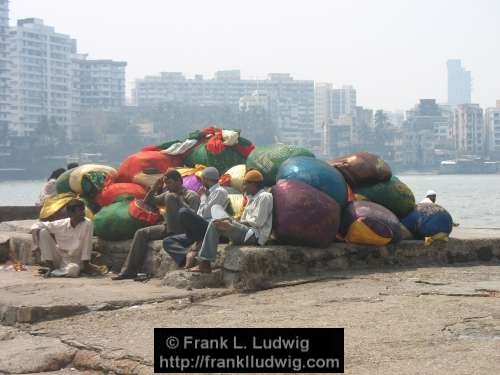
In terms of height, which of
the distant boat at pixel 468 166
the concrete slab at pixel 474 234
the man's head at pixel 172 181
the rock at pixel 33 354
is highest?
the man's head at pixel 172 181

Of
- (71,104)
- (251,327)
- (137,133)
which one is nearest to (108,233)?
(251,327)

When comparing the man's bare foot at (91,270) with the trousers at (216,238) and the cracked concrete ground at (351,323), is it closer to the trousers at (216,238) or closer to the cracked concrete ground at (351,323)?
the trousers at (216,238)

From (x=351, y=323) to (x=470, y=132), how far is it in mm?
112264

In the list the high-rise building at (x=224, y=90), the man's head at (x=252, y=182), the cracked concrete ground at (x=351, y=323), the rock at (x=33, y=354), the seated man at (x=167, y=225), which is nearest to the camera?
the cracked concrete ground at (x=351, y=323)

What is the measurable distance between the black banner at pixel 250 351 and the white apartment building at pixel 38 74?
332 ft

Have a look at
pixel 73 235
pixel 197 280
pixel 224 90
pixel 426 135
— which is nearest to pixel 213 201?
pixel 197 280

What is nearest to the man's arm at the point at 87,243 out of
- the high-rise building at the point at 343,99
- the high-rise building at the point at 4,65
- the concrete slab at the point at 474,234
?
the concrete slab at the point at 474,234

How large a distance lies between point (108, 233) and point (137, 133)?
81638 millimetres

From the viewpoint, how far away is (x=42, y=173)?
264 feet

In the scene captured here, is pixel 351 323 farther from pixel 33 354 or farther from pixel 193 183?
pixel 193 183

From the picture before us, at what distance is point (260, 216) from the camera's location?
644cm

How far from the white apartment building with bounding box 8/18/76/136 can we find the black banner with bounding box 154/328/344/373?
101m

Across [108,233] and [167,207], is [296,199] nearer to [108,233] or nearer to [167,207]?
[167,207]

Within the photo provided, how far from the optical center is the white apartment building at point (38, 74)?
106500mm
